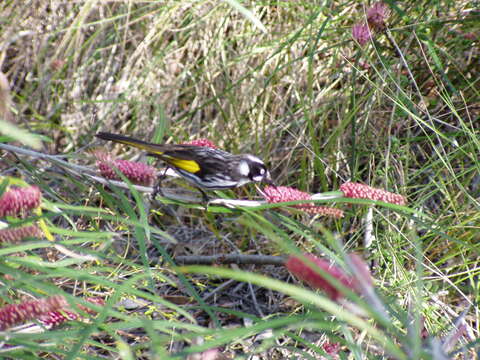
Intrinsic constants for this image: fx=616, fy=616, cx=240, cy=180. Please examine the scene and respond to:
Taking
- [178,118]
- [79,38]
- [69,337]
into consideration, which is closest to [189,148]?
[178,118]

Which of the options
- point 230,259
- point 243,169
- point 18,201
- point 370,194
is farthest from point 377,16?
point 18,201

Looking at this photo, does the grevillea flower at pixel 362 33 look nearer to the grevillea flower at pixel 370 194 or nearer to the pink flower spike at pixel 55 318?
the grevillea flower at pixel 370 194

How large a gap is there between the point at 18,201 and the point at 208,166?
1.36 meters

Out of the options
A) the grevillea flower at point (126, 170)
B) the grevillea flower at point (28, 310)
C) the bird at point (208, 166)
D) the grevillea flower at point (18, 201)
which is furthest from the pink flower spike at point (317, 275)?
the bird at point (208, 166)

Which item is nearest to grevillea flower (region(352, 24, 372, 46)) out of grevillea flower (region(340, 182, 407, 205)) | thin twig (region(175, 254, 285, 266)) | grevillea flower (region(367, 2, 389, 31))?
grevillea flower (region(367, 2, 389, 31))

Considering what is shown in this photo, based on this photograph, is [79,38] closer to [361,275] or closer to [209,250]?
[209,250]

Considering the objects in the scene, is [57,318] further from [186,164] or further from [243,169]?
[243,169]

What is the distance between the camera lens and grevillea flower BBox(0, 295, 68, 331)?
Result: 4.66 feet

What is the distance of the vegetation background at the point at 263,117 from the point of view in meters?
2.55

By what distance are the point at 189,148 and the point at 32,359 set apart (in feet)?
4.24

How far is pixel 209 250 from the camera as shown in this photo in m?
3.13

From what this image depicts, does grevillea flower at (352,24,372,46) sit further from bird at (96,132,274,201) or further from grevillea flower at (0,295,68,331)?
grevillea flower at (0,295,68,331)

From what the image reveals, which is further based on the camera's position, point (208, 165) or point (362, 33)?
point (208, 165)

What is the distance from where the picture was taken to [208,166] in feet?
9.14
